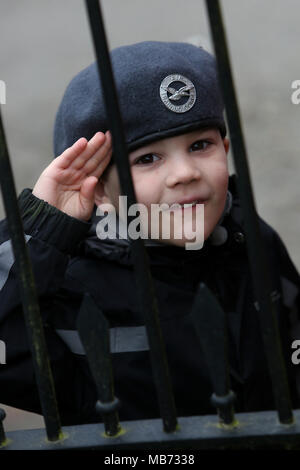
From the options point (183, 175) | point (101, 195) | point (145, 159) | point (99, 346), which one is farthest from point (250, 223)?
point (101, 195)

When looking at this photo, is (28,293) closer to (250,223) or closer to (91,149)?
(250,223)

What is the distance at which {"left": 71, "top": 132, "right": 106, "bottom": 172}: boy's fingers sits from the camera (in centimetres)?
179

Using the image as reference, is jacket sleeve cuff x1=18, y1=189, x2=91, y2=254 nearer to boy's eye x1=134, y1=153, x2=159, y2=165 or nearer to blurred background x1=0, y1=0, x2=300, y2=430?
boy's eye x1=134, y1=153, x2=159, y2=165

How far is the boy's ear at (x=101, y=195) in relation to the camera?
1.96m

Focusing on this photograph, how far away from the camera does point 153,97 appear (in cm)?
179

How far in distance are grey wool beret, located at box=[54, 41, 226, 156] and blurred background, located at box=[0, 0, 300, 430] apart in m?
2.34

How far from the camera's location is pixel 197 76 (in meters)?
1.83

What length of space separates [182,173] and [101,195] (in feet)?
1.04

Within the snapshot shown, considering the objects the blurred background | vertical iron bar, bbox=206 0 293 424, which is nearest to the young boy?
vertical iron bar, bbox=206 0 293 424

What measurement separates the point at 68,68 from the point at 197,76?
156 inches

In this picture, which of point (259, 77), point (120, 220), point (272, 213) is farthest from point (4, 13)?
point (120, 220)

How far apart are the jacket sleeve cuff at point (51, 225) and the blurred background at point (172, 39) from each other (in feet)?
8.09

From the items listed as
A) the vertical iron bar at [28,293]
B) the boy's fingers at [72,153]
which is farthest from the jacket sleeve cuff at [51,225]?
the vertical iron bar at [28,293]
